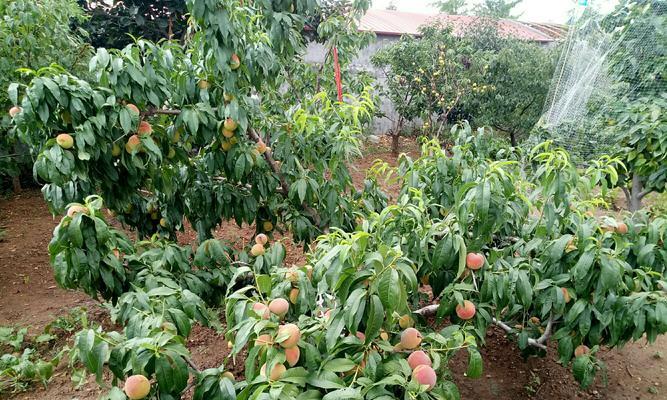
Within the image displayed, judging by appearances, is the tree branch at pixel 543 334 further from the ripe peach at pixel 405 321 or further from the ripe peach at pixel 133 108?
the ripe peach at pixel 133 108

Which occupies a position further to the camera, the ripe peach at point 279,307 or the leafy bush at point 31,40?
the leafy bush at point 31,40

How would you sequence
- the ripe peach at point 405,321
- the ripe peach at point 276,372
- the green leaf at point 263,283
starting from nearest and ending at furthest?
the ripe peach at point 276,372
the green leaf at point 263,283
the ripe peach at point 405,321

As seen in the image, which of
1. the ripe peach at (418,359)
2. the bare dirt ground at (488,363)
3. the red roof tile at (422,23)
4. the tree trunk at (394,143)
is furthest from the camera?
the red roof tile at (422,23)

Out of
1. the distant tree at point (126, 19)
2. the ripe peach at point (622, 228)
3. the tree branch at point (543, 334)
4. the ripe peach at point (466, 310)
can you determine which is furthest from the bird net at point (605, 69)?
the distant tree at point (126, 19)

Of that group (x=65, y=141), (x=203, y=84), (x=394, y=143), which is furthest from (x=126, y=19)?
(x=65, y=141)

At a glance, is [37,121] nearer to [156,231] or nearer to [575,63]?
[156,231]

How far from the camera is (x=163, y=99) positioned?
1981 mm

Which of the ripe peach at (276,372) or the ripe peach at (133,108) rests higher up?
the ripe peach at (133,108)

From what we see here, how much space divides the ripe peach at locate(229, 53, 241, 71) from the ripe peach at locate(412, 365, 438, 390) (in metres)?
1.45

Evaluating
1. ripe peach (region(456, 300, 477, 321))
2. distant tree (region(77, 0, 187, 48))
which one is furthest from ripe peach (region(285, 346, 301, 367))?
distant tree (region(77, 0, 187, 48))

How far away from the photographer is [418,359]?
3.81 ft

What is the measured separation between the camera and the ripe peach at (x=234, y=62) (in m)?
1.93

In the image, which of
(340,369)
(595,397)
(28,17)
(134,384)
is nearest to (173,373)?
(134,384)

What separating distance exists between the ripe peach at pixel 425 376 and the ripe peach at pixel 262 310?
409 mm
